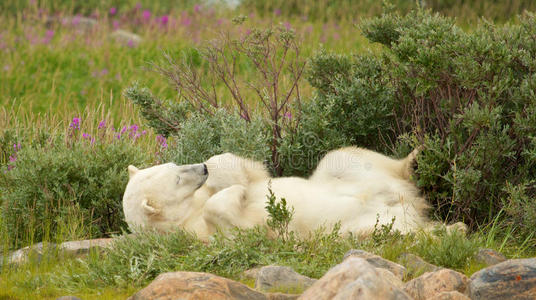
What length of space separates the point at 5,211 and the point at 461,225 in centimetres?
408

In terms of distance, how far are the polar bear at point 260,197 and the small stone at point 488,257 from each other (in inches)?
20.8

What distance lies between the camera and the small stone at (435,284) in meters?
3.57

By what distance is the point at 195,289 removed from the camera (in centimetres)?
349

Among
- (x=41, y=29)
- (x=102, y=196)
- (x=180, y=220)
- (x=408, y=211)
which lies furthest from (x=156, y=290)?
(x=41, y=29)

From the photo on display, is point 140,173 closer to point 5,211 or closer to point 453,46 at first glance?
point 5,211

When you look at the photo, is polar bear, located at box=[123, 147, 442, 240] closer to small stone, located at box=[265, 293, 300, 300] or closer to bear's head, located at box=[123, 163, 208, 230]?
bear's head, located at box=[123, 163, 208, 230]

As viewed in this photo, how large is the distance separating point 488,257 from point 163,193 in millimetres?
2369

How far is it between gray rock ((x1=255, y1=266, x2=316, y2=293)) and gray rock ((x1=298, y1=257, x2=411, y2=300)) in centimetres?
60

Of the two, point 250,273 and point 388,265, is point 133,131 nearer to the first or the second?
point 250,273

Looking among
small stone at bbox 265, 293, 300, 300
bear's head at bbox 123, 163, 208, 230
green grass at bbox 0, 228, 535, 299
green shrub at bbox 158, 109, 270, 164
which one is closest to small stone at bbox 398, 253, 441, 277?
green grass at bbox 0, 228, 535, 299

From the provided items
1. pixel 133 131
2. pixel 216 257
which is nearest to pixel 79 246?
pixel 216 257

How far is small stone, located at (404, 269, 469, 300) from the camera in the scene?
357cm

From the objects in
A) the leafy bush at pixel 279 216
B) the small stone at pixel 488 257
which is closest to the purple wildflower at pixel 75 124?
the leafy bush at pixel 279 216

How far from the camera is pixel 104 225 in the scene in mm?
6207
